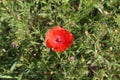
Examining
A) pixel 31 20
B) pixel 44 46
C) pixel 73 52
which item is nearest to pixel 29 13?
pixel 31 20

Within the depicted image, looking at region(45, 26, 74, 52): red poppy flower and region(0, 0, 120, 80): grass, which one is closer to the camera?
region(45, 26, 74, 52): red poppy flower

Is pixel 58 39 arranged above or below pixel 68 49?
above

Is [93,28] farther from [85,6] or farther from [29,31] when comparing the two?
Result: [29,31]

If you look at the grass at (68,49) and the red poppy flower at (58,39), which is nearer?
the red poppy flower at (58,39)
